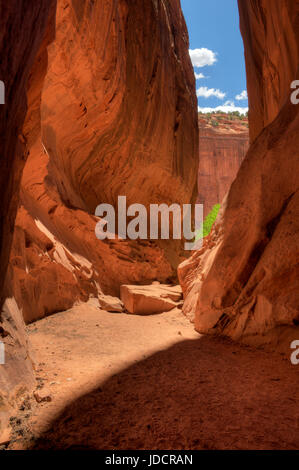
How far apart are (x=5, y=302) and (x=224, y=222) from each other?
11.3ft

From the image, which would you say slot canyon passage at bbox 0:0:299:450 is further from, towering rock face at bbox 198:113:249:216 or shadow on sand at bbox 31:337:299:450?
towering rock face at bbox 198:113:249:216

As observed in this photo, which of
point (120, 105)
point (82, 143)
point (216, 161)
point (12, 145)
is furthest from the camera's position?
point (216, 161)

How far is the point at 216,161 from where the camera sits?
110 feet

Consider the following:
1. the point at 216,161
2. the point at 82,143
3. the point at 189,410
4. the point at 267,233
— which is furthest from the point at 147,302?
the point at 216,161

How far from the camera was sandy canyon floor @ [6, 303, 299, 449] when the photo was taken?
145cm

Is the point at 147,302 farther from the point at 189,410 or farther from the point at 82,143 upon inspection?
the point at 82,143

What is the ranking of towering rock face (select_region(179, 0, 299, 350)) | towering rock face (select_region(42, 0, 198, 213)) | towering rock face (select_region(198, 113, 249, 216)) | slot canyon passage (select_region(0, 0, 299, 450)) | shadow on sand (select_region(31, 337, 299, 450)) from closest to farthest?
shadow on sand (select_region(31, 337, 299, 450)) → slot canyon passage (select_region(0, 0, 299, 450)) → towering rock face (select_region(179, 0, 299, 350)) → towering rock face (select_region(42, 0, 198, 213)) → towering rock face (select_region(198, 113, 249, 216))

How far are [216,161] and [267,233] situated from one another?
31934 millimetres

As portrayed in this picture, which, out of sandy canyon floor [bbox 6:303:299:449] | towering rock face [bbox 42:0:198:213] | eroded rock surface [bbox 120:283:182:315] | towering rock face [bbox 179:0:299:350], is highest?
towering rock face [bbox 42:0:198:213]

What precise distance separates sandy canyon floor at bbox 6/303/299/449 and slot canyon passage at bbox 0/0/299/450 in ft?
0.04

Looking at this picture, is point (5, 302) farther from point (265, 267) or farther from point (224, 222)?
point (224, 222)

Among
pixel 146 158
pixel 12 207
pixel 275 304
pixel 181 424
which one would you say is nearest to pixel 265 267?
pixel 275 304

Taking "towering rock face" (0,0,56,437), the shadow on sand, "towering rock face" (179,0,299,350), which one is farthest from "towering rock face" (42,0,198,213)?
the shadow on sand

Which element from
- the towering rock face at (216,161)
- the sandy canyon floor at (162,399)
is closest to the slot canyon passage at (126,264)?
the sandy canyon floor at (162,399)
